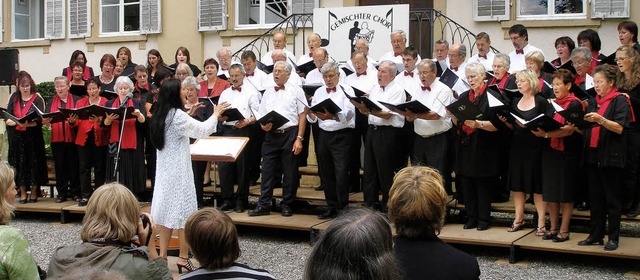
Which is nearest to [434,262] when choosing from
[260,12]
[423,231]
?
[423,231]

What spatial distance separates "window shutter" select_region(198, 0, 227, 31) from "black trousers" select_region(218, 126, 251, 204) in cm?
608

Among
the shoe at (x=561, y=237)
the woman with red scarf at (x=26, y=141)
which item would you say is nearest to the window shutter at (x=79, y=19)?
the woman with red scarf at (x=26, y=141)

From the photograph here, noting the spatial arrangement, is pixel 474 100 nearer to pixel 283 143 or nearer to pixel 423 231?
pixel 283 143

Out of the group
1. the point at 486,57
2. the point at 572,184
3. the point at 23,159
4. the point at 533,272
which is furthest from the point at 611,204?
the point at 23,159

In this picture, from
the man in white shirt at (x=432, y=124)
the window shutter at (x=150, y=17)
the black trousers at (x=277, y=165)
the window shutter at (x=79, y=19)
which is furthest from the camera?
the window shutter at (x=79, y=19)

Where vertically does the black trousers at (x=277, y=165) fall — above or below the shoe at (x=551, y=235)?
above

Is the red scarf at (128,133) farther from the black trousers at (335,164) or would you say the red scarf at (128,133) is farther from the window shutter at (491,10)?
the window shutter at (491,10)

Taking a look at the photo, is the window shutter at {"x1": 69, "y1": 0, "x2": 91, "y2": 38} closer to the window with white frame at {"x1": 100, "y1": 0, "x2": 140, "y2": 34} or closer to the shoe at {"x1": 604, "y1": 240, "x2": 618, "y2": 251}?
the window with white frame at {"x1": 100, "y1": 0, "x2": 140, "y2": 34}

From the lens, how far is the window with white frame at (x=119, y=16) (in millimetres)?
17578

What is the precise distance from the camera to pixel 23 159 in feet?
37.7

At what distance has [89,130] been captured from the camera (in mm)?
11117

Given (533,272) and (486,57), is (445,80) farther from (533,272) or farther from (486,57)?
(533,272)

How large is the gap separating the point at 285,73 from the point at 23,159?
4.11m

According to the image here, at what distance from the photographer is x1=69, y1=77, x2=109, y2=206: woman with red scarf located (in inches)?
434
